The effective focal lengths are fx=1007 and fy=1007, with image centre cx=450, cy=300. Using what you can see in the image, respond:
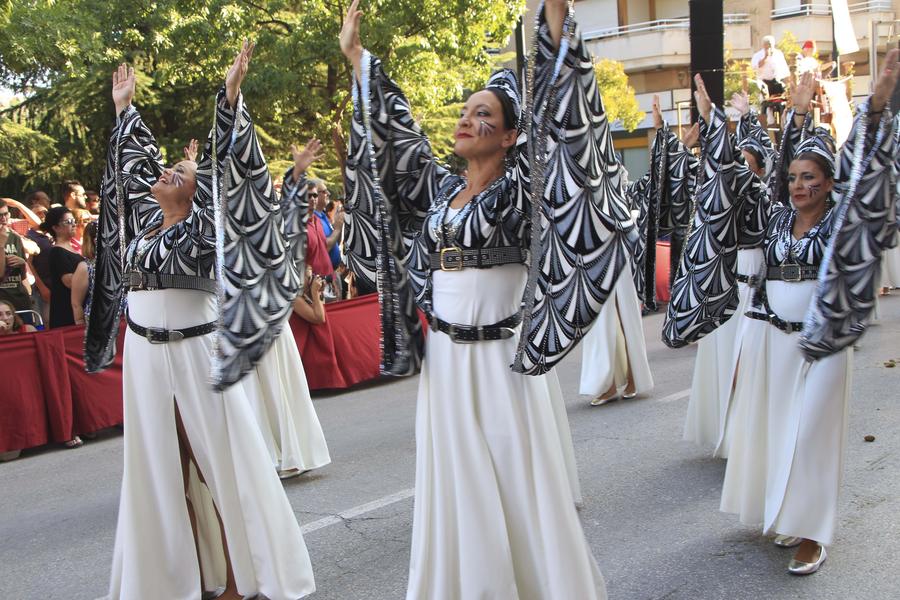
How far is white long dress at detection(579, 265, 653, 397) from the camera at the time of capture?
803 cm

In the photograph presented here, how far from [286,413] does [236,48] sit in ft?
35.3

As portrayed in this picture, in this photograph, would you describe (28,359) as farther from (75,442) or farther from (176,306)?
(176,306)

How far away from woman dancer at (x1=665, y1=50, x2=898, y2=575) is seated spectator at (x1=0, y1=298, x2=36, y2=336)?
5.65 m

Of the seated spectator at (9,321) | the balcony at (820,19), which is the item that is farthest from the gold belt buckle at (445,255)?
the balcony at (820,19)

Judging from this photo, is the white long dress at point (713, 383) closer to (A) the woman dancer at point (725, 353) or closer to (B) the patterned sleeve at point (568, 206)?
(A) the woman dancer at point (725, 353)

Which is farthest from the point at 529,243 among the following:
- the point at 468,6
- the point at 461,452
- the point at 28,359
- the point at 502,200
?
the point at 468,6

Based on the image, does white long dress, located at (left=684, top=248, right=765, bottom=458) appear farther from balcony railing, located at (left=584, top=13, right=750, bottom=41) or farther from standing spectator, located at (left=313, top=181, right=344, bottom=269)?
balcony railing, located at (left=584, top=13, right=750, bottom=41)

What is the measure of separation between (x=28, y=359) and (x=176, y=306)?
4.17 metres

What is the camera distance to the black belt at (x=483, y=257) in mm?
3590

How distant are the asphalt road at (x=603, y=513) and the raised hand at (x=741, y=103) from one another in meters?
2.18

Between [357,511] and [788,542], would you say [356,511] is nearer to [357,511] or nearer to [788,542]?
[357,511]

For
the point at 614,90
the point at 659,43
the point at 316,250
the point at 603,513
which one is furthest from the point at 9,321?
the point at 659,43

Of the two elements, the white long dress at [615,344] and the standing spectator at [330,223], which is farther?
the standing spectator at [330,223]

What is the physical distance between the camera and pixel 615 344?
8047 millimetres
